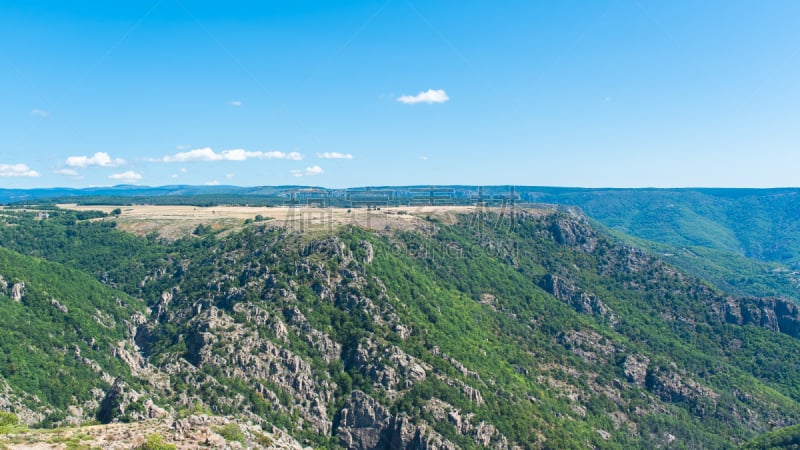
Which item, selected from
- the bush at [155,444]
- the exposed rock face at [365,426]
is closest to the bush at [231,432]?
the bush at [155,444]

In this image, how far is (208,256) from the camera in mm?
187500

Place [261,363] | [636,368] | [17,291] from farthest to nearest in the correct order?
[636,368], [17,291], [261,363]

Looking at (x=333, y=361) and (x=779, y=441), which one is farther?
(x=779, y=441)

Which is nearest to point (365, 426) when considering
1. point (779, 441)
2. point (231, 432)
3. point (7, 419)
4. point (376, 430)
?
point (376, 430)

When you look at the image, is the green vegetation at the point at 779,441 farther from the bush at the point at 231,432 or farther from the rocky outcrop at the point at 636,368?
the bush at the point at 231,432

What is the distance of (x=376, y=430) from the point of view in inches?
4968

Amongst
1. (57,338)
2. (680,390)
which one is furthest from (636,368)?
(57,338)

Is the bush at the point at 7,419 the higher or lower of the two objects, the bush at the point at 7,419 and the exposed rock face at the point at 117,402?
the higher

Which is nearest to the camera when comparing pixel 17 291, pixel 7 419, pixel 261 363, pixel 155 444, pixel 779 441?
pixel 155 444

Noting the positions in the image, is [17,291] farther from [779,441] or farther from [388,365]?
[779,441]

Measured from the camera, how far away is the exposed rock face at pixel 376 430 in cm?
12300

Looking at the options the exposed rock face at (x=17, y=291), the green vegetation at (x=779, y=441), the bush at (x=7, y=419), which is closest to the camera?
the bush at (x=7, y=419)

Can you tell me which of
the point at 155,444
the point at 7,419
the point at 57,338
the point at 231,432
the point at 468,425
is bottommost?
the point at 468,425

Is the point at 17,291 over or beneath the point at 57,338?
over
